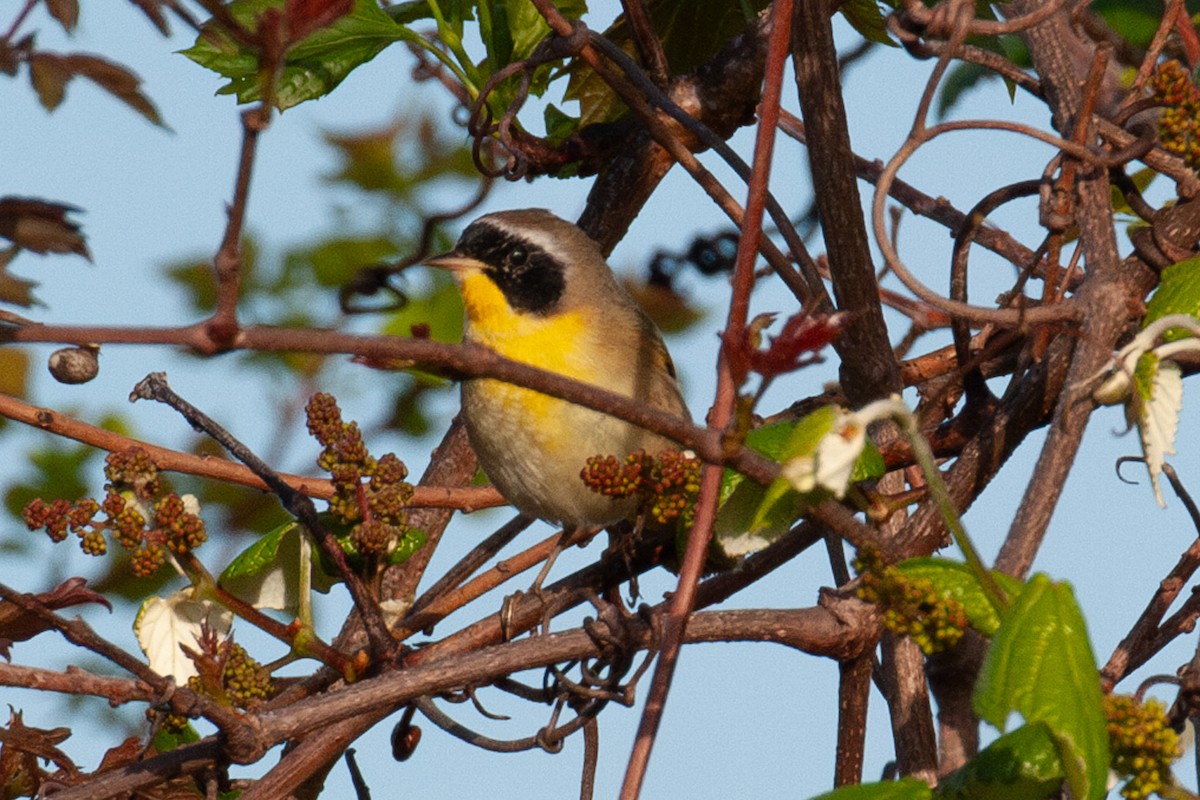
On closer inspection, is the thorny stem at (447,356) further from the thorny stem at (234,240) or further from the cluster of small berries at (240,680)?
the cluster of small berries at (240,680)

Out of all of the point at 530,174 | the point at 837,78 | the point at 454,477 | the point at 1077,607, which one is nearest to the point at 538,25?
the point at 530,174

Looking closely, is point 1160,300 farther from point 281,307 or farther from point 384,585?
point 281,307

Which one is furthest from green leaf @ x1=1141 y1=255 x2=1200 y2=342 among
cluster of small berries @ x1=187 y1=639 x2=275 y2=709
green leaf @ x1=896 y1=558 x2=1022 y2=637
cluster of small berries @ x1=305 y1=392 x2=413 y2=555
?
cluster of small berries @ x1=187 y1=639 x2=275 y2=709

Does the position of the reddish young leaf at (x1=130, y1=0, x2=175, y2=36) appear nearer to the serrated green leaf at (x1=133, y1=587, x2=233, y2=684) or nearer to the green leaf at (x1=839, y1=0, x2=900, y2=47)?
the serrated green leaf at (x1=133, y1=587, x2=233, y2=684)

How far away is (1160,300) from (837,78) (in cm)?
65

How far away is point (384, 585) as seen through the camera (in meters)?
2.95

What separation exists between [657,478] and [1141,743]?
25.6 inches

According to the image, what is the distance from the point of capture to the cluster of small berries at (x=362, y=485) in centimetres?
196

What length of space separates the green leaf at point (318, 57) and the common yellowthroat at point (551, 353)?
60 cm

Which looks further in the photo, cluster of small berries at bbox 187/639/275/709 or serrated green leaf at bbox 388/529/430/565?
serrated green leaf at bbox 388/529/430/565

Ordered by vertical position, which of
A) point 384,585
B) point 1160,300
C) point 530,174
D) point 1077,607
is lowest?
point 1077,607

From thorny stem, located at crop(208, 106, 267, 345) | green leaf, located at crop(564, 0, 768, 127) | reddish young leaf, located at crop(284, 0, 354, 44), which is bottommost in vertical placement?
thorny stem, located at crop(208, 106, 267, 345)

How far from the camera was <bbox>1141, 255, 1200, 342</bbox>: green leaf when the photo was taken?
179 cm

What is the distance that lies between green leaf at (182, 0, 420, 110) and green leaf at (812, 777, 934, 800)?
1730 millimetres
